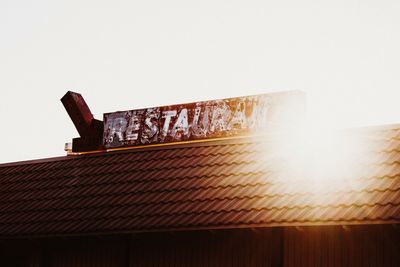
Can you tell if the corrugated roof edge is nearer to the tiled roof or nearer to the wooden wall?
the tiled roof

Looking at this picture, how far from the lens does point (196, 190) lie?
56.5 feet

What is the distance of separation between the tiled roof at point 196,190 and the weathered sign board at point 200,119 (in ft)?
2.14

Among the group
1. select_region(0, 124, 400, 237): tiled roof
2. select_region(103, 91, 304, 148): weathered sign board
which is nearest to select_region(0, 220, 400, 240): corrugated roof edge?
select_region(0, 124, 400, 237): tiled roof

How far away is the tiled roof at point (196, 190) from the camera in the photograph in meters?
14.7

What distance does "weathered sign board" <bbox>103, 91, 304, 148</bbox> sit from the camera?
18859mm

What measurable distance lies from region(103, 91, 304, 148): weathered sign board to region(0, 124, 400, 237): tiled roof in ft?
2.14

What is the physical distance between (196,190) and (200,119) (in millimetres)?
3101

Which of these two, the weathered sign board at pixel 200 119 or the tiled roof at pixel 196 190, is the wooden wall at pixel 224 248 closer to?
the tiled roof at pixel 196 190

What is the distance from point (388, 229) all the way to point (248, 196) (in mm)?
3072

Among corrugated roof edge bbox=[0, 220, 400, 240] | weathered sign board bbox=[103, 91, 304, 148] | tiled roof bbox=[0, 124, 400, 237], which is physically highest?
weathered sign board bbox=[103, 91, 304, 148]

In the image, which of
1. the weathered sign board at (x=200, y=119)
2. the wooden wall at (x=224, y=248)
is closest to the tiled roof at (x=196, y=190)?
the wooden wall at (x=224, y=248)

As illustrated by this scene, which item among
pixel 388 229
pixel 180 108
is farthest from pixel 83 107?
pixel 388 229

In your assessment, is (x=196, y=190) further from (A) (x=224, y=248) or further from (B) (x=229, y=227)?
(B) (x=229, y=227)

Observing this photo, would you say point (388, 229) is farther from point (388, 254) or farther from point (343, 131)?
point (343, 131)
